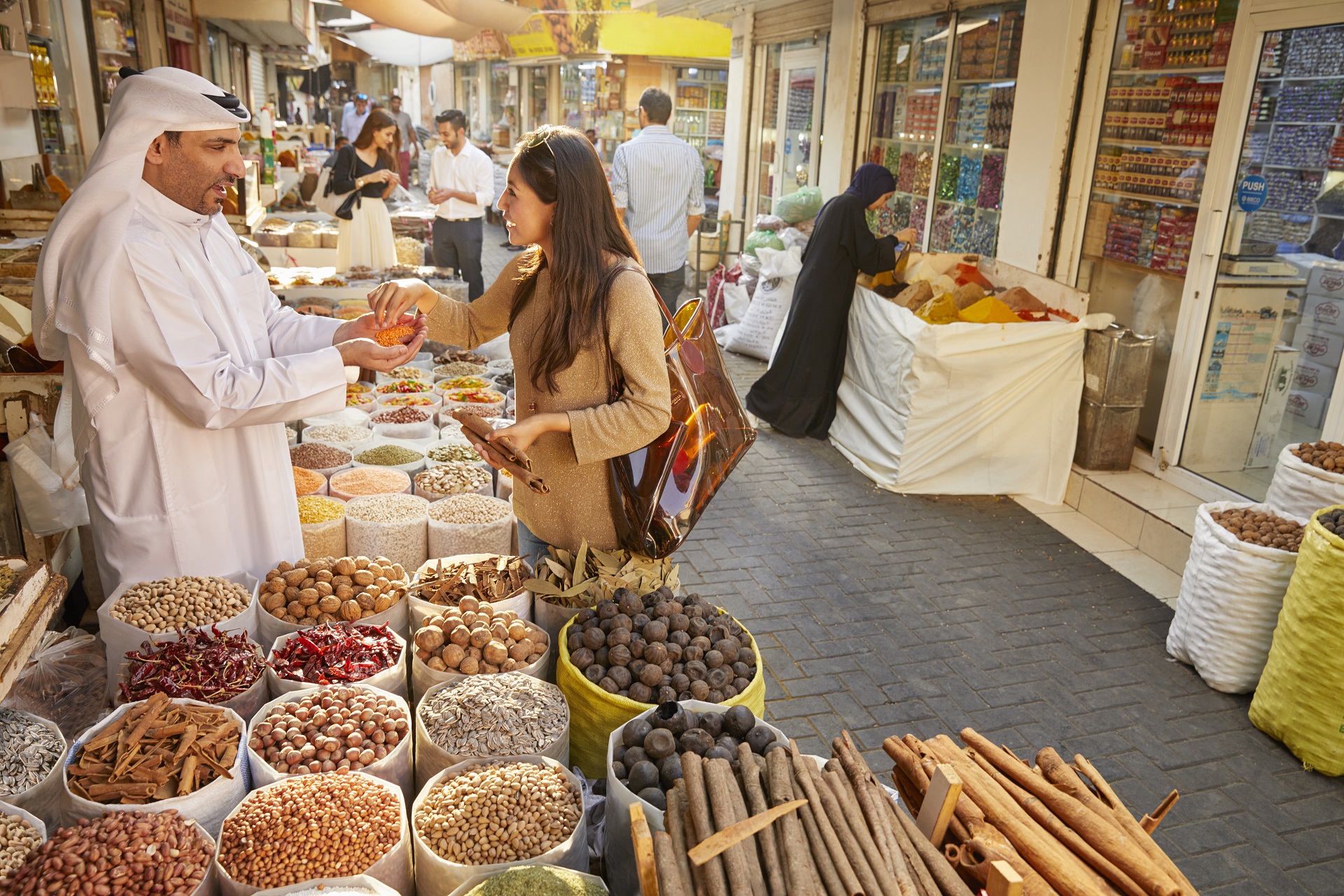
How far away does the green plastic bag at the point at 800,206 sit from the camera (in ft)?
31.0

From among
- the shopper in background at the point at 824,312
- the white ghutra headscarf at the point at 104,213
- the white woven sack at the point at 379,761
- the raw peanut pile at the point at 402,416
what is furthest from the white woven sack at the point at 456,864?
the shopper in background at the point at 824,312

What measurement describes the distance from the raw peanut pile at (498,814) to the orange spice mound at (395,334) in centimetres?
143

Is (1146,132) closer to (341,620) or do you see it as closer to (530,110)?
(341,620)

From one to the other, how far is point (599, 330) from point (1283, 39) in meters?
4.64

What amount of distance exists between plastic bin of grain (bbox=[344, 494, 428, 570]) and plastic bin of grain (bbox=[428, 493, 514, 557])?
0.04 meters

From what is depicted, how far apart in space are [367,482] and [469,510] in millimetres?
635

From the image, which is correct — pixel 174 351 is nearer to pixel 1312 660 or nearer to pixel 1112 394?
pixel 1312 660

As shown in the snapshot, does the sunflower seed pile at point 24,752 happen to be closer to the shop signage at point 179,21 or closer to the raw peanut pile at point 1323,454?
the raw peanut pile at point 1323,454

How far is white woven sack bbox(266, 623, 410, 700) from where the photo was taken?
7.40 ft

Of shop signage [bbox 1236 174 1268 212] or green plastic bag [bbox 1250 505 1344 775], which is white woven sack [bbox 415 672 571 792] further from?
shop signage [bbox 1236 174 1268 212]

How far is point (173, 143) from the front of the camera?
2547 mm

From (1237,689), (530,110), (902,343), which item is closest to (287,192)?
(902,343)

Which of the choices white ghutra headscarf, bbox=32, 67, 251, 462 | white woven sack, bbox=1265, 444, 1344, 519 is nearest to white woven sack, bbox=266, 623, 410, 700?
white ghutra headscarf, bbox=32, 67, 251, 462

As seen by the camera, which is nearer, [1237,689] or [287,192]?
[1237,689]
